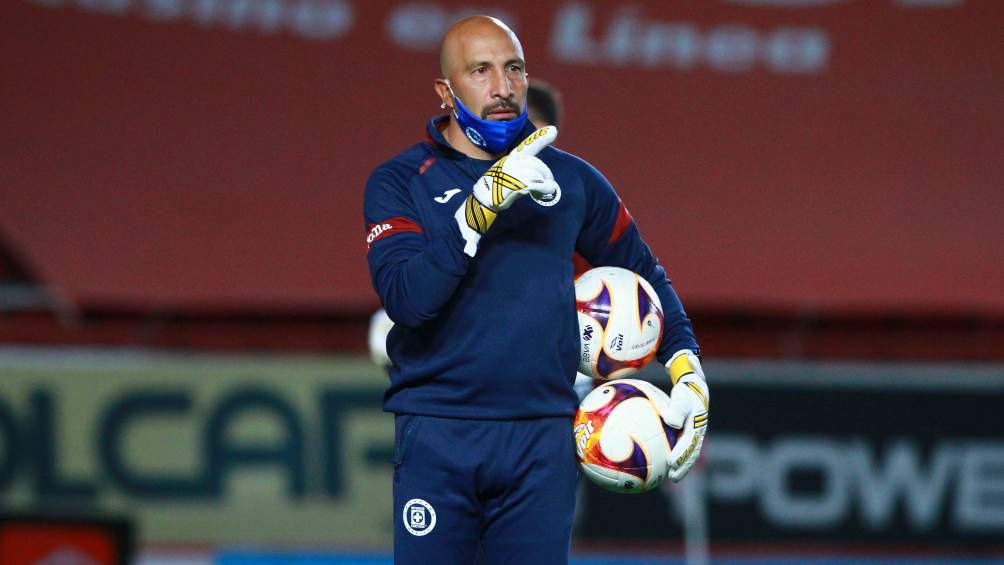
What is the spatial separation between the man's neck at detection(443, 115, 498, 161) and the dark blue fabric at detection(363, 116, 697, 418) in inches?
0.8

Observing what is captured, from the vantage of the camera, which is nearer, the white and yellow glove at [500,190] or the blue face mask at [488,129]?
the white and yellow glove at [500,190]

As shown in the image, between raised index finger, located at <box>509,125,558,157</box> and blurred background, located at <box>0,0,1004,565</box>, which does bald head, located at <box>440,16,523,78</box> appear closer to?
raised index finger, located at <box>509,125,558,157</box>

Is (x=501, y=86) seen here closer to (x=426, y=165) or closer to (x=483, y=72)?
(x=483, y=72)

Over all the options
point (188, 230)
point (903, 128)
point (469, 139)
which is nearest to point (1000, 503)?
point (903, 128)

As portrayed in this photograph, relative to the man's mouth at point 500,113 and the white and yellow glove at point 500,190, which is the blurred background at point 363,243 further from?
the white and yellow glove at point 500,190

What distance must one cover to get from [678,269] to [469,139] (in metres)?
4.37

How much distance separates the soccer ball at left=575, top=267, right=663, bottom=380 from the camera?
3180 millimetres

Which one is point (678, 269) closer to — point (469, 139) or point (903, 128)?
point (903, 128)

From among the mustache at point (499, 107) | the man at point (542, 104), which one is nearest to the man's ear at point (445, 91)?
the mustache at point (499, 107)

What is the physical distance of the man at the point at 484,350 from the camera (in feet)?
9.59

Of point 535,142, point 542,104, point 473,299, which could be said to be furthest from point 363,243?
point 535,142

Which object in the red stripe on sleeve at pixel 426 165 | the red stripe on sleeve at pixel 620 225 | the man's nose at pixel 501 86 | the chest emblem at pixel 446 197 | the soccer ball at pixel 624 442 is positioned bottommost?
the soccer ball at pixel 624 442

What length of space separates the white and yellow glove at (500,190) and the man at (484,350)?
4 cm

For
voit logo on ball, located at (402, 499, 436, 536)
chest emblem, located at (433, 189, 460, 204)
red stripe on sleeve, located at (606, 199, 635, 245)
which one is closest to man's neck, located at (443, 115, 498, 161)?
chest emblem, located at (433, 189, 460, 204)
